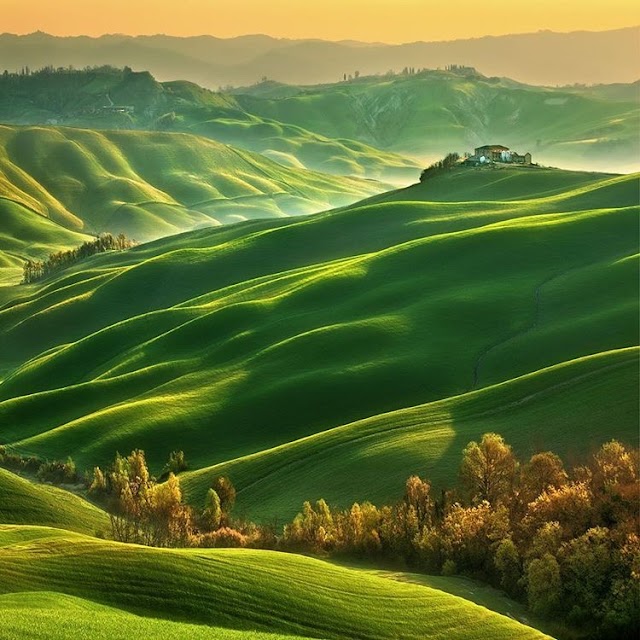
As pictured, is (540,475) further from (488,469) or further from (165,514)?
(165,514)

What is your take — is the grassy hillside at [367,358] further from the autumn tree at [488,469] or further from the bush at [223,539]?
the bush at [223,539]

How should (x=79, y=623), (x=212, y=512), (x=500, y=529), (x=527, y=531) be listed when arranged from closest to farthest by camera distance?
(x=79, y=623) → (x=527, y=531) → (x=500, y=529) → (x=212, y=512)

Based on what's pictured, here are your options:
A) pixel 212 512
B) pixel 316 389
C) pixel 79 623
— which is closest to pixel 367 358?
pixel 316 389

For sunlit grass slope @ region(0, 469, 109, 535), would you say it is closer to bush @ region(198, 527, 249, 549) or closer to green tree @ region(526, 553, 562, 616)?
bush @ region(198, 527, 249, 549)

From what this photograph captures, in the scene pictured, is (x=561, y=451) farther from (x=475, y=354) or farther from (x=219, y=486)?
(x=475, y=354)

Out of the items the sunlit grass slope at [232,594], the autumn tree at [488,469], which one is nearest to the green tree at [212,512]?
the autumn tree at [488,469]

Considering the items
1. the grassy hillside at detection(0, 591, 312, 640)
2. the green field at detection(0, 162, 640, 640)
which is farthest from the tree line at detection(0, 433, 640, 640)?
the grassy hillside at detection(0, 591, 312, 640)
